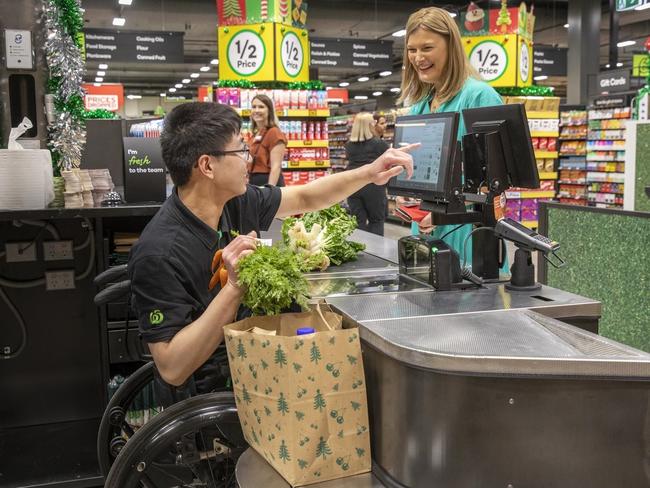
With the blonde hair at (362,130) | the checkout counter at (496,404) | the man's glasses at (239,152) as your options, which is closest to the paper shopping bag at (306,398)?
the checkout counter at (496,404)

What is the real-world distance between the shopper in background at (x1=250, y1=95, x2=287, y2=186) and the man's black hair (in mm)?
4563

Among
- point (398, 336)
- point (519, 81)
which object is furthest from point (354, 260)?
point (519, 81)

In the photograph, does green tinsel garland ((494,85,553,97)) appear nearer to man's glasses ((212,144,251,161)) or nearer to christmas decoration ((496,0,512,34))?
christmas decoration ((496,0,512,34))

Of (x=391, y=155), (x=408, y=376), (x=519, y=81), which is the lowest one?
(x=408, y=376)

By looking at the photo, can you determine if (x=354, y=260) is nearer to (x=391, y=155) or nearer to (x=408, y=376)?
(x=391, y=155)

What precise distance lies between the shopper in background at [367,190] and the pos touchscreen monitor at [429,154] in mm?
5236

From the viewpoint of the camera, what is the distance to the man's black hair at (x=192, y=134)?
79.4 inches

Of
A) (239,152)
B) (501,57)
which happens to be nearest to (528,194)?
(501,57)

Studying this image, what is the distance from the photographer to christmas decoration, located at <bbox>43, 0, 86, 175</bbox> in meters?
3.67

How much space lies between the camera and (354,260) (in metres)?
2.63

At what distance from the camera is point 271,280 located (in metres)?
1.54

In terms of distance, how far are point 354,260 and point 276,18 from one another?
24.0 ft

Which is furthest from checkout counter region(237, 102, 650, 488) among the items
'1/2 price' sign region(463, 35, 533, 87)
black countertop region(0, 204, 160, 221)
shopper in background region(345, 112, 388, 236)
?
'1/2 price' sign region(463, 35, 533, 87)

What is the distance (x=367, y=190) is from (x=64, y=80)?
4.22 meters
